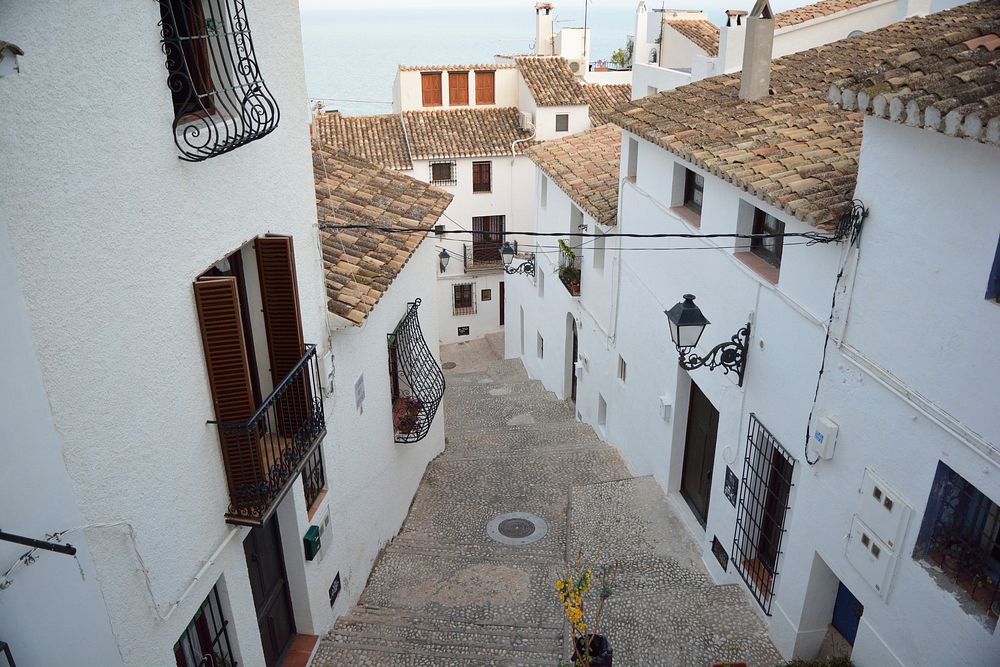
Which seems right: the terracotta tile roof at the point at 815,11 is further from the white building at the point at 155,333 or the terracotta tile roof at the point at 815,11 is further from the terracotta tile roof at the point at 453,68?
the terracotta tile roof at the point at 453,68

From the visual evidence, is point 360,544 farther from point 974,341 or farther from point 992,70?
point 992,70

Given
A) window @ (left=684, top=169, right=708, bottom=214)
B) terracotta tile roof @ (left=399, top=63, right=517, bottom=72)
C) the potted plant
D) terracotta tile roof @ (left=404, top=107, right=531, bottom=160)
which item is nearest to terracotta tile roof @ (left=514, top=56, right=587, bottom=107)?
terracotta tile roof @ (left=399, top=63, right=517, bottom=72)

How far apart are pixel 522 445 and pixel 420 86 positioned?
1797 cm

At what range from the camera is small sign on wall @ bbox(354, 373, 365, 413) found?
405 inches

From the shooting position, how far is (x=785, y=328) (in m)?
8.51

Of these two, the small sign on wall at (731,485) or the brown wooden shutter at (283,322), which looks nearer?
the brown wooden shutter at (283,322)

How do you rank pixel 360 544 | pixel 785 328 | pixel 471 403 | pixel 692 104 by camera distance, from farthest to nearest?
pixel 471 403 → pixel 692 104 → pixel 360 544 → pixel 785 328

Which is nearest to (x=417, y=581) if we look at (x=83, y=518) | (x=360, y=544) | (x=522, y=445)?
(x=360, y=544)

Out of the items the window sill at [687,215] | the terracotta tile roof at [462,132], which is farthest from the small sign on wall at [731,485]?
the terracotta tile roof at [462,132]

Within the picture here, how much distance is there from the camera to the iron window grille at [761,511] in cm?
909

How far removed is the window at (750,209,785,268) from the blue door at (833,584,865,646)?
3707 mm

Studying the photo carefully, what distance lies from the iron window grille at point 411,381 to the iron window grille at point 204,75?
620 centimetres

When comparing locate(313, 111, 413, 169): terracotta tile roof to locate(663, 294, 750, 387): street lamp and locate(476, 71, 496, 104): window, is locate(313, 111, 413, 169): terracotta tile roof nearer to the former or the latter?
locate(476, 71, 496, 104): window

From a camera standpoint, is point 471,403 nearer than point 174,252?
No
